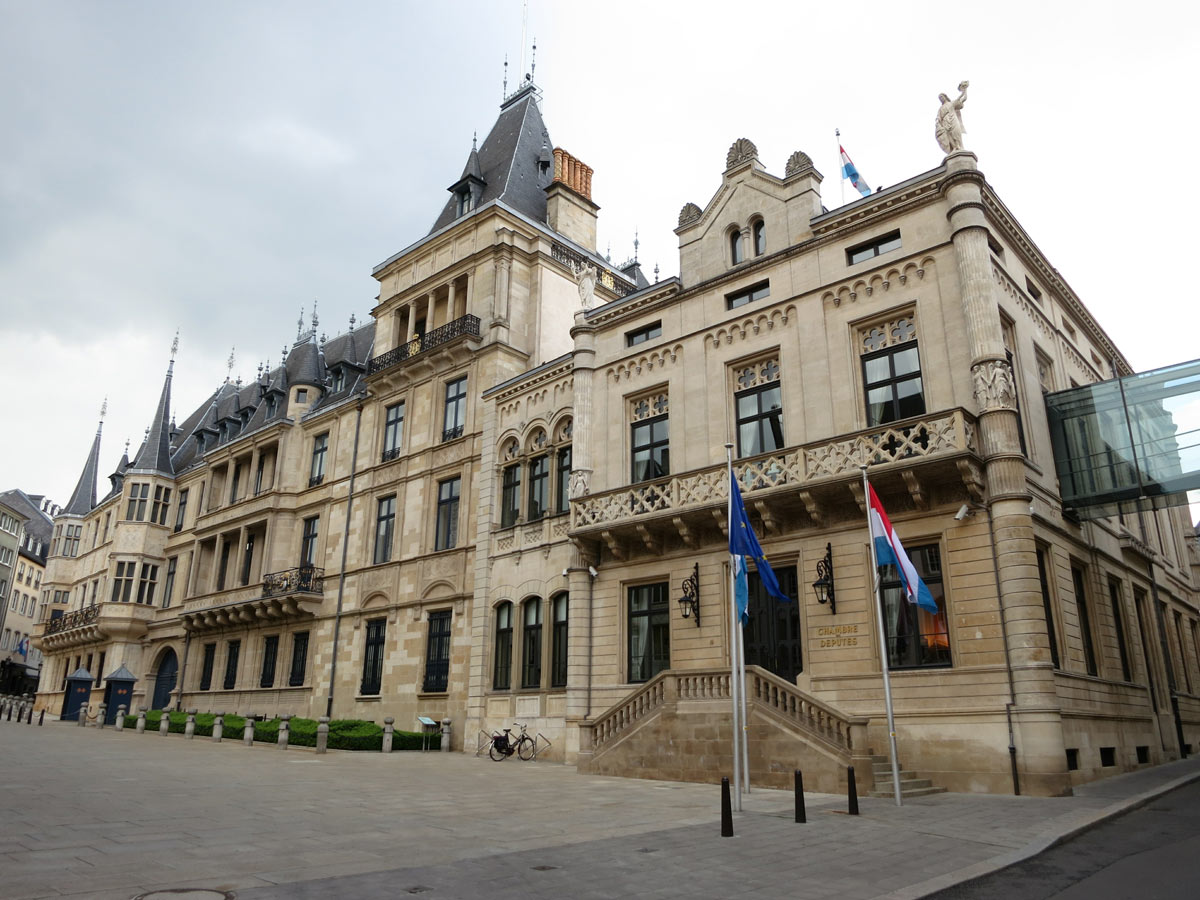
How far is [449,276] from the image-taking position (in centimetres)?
3447

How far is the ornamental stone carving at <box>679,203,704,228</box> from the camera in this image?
24.9 meters

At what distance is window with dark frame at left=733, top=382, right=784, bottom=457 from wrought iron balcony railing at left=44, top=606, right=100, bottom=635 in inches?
1620

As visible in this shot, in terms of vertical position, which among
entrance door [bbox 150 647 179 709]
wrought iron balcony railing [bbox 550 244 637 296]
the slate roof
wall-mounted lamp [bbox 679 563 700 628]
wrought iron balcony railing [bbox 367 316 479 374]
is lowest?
entrance door [bbox 150 647 179 709]

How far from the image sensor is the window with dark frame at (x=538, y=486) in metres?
27.6

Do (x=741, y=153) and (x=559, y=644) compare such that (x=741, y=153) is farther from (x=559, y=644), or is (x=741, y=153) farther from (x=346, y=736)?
(x=346, y=736)

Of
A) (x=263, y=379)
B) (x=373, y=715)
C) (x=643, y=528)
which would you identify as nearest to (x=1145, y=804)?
(x=643, y=528)

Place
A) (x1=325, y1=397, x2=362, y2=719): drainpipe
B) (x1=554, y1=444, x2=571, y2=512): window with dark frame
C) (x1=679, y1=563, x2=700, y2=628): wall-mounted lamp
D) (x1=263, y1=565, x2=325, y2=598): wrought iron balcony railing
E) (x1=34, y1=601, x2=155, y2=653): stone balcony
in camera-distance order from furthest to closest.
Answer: (x1=34, y1=601, x2=155, y2=653): stone balcony
(x1=263, y1=565, x2=325, y2=598): wrought iron balcony railing
(x1=325, y1=397, x2=362, y2=719): drainpipe
(x1=554, y1=444, x2=571, y2=512): window with dark frame
(x1=679, y1=563, x2=700, y2=628): wall-mounted lamp

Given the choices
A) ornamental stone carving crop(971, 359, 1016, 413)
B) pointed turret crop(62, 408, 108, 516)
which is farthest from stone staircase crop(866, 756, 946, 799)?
pointed turret crop(62, 408, 108, 516)

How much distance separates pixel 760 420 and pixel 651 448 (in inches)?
147

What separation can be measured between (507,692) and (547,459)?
743cm

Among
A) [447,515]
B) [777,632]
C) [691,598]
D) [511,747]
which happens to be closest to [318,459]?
[447,515]

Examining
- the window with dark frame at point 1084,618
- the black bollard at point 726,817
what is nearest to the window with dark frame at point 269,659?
the window with dark frame at point 1084,618

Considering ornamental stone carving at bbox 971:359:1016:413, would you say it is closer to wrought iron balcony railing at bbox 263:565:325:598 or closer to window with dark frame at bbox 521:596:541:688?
window with dark frame at bbox 521:596:541:688

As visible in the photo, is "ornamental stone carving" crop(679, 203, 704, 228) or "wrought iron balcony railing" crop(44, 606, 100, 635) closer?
"ornamental stone carving" crop(679, 203, 704, 228)
